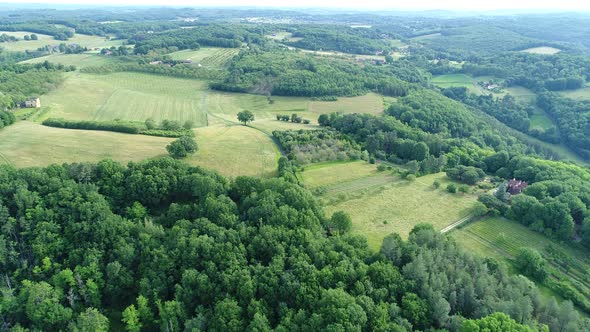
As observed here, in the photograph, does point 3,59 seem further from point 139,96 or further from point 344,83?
point 344,83

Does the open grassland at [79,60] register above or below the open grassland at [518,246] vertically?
above

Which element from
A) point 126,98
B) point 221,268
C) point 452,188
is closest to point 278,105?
point 126,98

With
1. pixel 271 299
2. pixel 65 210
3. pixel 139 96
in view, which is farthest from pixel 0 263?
pixel 139 96

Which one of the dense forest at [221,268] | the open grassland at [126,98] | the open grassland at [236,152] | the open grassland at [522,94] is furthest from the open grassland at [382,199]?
the open grassland at [522,94]

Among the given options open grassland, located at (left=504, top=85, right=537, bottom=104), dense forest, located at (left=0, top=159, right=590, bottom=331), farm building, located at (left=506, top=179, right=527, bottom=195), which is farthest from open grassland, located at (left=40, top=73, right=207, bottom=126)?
open grassland, located at (left=504, top=85, right=537, bottom=104)

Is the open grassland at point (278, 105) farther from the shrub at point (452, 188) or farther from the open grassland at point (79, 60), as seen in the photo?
the open grassland at point (79, 60)
